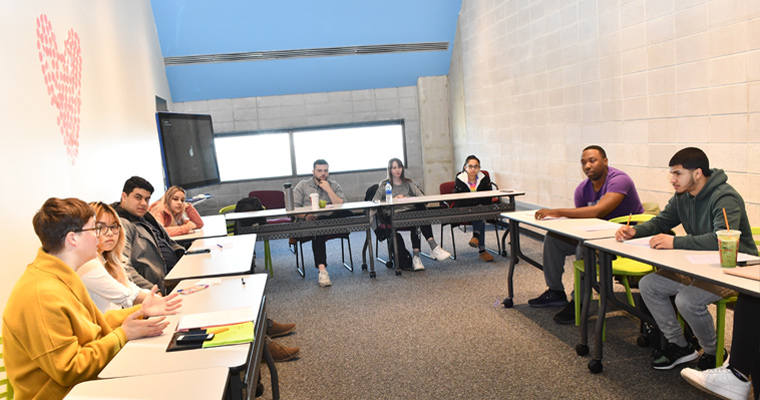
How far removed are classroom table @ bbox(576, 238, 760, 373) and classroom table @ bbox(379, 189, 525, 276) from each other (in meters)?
2.45

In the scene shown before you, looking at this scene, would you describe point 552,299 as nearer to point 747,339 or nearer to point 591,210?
point 591,210

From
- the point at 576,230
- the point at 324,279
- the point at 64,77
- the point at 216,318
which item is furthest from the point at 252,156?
the point at 216,318

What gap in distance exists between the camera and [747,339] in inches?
92.4

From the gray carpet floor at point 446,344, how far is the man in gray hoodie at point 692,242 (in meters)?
0.18

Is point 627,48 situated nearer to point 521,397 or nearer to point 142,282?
→ point 521,397

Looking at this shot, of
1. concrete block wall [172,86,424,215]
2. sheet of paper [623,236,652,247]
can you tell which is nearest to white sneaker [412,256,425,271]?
sheet of paper [623,236,652,247]

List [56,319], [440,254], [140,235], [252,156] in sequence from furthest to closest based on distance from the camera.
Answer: [252,156] → [440,254] → [140,235] → [56,319]

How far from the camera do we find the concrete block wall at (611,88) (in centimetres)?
376

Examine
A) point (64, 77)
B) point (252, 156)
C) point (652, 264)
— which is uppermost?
point (64, 77)

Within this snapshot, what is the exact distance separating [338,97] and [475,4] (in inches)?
91.3

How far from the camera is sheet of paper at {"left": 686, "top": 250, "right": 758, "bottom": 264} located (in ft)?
8.13

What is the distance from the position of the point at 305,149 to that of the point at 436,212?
3.59 metres

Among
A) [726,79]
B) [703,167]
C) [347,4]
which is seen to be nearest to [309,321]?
[703,167]

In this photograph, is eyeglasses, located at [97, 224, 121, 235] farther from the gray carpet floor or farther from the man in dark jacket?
the gray carpet floor
